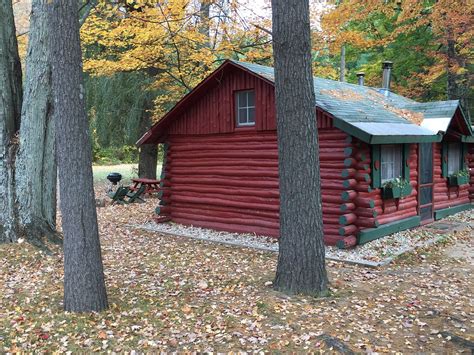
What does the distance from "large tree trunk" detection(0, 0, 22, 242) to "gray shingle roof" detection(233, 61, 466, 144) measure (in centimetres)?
499

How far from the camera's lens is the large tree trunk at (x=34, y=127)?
27.8ft

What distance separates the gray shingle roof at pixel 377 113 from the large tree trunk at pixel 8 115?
4.99m

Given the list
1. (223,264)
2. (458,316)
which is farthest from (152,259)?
(458,316)

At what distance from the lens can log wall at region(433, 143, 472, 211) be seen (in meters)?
14.0

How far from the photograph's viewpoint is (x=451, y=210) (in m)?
14.6

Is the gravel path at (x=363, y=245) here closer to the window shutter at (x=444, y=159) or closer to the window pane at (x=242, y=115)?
the window shutter at (x=444, y=159)

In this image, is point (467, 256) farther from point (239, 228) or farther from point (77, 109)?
point (77, 109)

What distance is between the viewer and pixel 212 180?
12.7m

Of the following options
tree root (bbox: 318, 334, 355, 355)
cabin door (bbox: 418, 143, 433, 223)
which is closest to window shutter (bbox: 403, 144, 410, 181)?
cabin door (bbox: 418, 143, 433, 223)

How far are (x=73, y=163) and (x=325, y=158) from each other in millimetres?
6313

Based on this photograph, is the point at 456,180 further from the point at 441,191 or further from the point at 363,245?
the point at 363,245

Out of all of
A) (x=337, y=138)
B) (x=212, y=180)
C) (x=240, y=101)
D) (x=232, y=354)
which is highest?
(x=240, y=101)

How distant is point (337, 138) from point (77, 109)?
6.25 meters

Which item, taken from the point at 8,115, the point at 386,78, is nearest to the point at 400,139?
the point at 386,78
